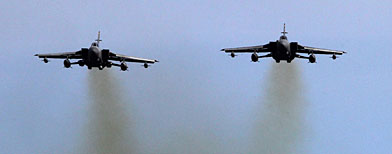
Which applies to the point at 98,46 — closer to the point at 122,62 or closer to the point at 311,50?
the point at 122,62

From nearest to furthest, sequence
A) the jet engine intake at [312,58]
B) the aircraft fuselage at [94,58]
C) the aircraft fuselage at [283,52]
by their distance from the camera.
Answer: the aircraft fuselage at [283,52] → the aircraft fuselage at [94,58] → the jet engine intake at [312,58]

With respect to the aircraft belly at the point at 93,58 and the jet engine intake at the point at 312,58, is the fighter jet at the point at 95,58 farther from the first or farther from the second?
the jet engine intake at the point at 312,58

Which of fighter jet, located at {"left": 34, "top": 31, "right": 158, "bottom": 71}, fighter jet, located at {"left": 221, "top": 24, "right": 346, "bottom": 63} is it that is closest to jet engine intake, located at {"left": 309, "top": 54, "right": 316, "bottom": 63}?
fighter jet, located at {"left": 221, "top": 24, "right": 346, "bottom": 63}

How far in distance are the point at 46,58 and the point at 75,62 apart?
5.60 meters

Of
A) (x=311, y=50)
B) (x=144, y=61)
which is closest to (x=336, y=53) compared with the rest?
(x=311, y=50)

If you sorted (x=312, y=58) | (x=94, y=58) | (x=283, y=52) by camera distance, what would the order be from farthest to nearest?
(x=312, y=58) < (x=94, y=58) < (x=283, y=52)

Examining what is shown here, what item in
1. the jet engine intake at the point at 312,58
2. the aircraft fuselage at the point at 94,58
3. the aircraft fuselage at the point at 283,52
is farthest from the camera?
the jet engine intake at the point at 312,58

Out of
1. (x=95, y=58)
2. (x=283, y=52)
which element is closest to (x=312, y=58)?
(x=283, y=52)

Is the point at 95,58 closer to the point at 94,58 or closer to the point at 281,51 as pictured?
the point at 94,58

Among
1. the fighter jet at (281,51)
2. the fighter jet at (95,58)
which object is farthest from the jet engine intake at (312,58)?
the fighter jet at (95,58)

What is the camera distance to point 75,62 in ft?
607

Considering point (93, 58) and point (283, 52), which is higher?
point (283, 52)

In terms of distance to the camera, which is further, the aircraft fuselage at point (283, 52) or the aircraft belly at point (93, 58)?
the aircraft belly at point (93, 58)

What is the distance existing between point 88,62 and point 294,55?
22.9m
